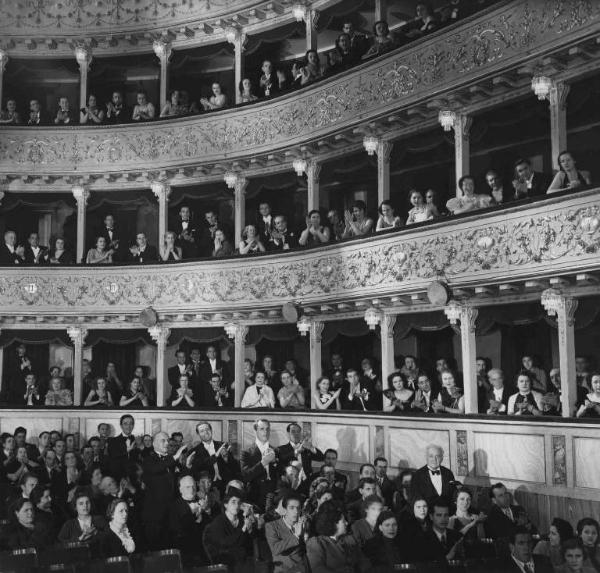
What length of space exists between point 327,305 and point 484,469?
15.9ft

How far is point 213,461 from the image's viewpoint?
40.8 ft

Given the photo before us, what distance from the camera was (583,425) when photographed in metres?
12.0

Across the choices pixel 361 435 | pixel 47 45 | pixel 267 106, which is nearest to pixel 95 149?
pixel 47 45

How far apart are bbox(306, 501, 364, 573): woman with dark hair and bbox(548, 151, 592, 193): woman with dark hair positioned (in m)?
6.23

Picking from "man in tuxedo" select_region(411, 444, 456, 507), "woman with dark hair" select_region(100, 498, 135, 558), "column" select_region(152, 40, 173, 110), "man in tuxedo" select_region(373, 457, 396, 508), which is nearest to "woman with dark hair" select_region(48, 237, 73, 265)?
"column" select_region(152, 40, 173, 110)

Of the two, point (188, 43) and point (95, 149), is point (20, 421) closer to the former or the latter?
point (95, 149)

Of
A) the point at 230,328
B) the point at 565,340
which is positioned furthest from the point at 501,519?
the point at 230,328

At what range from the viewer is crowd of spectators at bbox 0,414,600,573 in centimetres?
814

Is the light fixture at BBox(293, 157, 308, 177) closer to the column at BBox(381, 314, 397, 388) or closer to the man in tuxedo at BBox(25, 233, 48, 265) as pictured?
the column at BBox(381, 314, 397, 388)

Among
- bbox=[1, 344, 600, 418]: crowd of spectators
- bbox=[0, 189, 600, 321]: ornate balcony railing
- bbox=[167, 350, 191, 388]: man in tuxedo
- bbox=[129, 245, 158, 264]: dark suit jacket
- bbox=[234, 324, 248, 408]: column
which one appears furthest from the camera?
bbox=[129, 245, 158, 264]: dark suit jacket

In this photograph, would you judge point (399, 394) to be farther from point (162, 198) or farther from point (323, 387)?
point (162, 198)

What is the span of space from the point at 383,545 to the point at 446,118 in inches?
338

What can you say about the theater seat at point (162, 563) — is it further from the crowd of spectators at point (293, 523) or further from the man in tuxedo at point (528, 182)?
the man in tuxedo at point (528, 182)

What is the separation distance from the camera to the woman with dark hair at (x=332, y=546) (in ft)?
25.2
